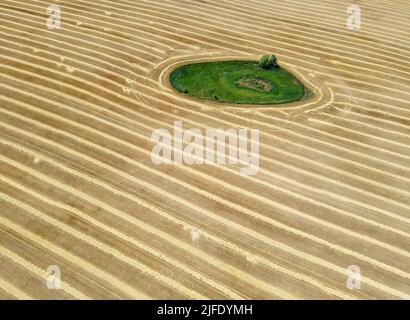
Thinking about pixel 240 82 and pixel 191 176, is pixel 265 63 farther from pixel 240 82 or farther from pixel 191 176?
pixel 191 176

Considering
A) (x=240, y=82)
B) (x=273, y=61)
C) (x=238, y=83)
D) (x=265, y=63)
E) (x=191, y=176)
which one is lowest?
(x=191, y=176)

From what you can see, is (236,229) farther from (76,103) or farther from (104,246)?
(76,103)

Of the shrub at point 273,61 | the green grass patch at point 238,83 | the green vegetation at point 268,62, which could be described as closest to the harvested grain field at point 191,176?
the green grass patch at point 238,83

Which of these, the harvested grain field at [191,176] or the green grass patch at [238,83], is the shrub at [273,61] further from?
the harvested grain field at [191,176]

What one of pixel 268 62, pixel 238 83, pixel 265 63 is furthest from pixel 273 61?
pixel 238 83

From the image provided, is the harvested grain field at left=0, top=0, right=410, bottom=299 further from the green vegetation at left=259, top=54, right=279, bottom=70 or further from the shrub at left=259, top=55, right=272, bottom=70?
the shrub at left=259, top=55, right=272, bottom=70

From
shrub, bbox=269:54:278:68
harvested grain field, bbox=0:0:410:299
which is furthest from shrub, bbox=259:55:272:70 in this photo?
harvested grain field, bbox=0:0:410:299
